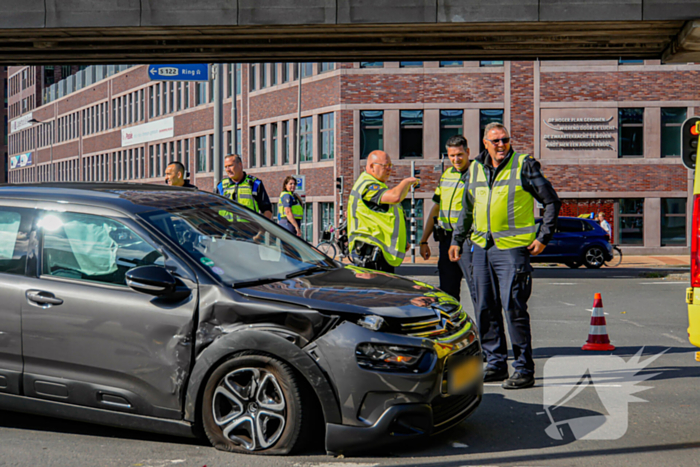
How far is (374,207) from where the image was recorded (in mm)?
6934

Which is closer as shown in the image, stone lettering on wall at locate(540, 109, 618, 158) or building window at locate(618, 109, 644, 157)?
stone lettering on wall at locate(540, 109, 618, 158)

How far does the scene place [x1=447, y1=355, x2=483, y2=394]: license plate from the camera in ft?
14.2

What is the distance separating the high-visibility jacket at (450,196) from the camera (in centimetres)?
705

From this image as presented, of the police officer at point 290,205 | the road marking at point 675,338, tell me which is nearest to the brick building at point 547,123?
the police officer at point 290,205

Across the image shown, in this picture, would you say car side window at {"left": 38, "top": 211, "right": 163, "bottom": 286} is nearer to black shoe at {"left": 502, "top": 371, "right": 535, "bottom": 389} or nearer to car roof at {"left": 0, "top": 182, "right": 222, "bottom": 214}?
car roof at {"left": 0, "top": 182, "right": 222, "bottom": 214}

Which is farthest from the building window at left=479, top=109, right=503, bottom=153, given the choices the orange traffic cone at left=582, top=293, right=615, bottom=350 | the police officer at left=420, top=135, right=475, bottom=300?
the police officer at left=420, top=135, right=475, bottom=300

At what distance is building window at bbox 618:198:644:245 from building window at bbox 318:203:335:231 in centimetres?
1125

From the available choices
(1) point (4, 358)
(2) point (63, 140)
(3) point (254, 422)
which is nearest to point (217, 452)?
(3) point (254, 422)

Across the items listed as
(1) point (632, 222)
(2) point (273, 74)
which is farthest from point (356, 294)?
(2) point (273, 74)

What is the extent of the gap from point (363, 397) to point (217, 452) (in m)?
0.93

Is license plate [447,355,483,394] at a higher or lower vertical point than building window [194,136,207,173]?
lower

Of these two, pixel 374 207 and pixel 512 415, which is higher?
pixel 374 207

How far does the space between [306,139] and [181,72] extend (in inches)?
646

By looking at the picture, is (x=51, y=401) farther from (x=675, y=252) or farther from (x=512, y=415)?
(x=675, y=252)
